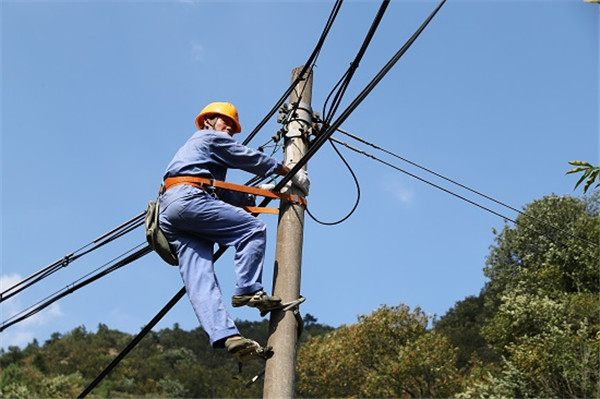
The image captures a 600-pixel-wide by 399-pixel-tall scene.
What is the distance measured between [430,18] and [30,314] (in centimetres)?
571

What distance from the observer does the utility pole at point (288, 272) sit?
3.98 metres

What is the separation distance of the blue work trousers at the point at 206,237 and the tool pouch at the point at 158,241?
0.04 metres

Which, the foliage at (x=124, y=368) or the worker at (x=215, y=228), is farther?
the foliage at (x=124, y=368)

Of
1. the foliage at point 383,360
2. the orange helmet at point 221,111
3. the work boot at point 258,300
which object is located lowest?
the work boot at point 258,300

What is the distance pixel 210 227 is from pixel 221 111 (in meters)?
1.02

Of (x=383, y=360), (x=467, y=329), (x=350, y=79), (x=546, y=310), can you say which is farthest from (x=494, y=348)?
(x=350, y=79)

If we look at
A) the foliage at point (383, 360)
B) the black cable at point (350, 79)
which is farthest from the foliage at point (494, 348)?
the black cable at point (350, 79)

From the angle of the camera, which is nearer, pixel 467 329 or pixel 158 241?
pixel 158 241

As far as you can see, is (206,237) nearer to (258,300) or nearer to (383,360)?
(258,300)

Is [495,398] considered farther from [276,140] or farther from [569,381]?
[276,140]

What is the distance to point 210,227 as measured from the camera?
4301 millimetres

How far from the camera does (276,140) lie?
5555mm

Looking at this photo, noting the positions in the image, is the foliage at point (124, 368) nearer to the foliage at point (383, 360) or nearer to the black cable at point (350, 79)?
the foliage at point (383, 360)

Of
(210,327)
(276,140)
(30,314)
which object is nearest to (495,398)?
(30,314)
